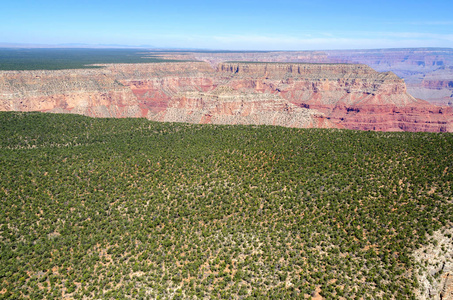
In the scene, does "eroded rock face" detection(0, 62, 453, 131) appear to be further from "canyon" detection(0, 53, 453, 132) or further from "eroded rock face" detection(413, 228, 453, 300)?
"eroded rock face" detection(413, 228, 453, 300)

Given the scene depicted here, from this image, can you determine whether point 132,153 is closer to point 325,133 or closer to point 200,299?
point 200,299

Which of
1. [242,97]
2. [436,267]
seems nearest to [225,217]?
[436,267]

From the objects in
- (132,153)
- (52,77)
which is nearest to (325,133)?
(132,153)

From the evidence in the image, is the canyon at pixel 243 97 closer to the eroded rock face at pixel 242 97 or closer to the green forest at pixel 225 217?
the eroded rock face at pixel 242 97

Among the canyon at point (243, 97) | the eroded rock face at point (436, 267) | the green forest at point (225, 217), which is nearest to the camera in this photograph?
the eroded rock face at point (436, 267)

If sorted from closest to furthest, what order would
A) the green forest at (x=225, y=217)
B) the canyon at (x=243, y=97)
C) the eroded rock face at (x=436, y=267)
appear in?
1. the eroded rock face at (x=436, y=267)
2. the green forest at (x=225, y=217)
3. the canyon at (x=243, y=97)

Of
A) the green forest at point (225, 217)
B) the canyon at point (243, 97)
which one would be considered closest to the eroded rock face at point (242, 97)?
the canyon at point (243, 97)

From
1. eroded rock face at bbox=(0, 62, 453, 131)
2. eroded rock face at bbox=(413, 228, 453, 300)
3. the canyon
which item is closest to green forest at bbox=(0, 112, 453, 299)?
eroded rock face at bbox=(413, 228, 453, 300)
